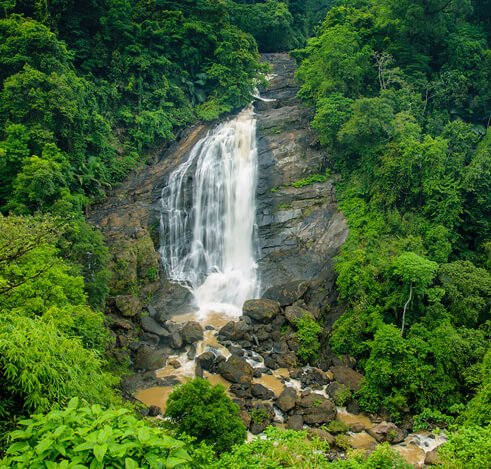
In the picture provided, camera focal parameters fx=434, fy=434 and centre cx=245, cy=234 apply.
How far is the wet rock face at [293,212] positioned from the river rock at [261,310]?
2.20ft

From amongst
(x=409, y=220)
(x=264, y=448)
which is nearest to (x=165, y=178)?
(x=409, y=220)

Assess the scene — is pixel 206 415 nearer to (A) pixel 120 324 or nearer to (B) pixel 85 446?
(B) pixel 85 446

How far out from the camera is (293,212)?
24.9m

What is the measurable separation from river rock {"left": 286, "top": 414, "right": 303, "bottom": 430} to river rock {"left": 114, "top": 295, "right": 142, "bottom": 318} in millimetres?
8749

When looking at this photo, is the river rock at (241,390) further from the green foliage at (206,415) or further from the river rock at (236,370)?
the green foliage at (206,415)

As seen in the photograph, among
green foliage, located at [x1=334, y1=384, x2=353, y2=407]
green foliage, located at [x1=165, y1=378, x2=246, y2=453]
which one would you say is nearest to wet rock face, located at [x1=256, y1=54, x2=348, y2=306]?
green foliage, located at [x1=334, y1=384, x2=353, y2=407]

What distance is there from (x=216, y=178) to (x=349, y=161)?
800 cm

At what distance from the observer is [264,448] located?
6.17m

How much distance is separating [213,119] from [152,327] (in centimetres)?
1667

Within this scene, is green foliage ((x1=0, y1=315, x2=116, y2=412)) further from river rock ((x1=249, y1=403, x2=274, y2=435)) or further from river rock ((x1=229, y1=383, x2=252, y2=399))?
river rock ((x1=229, y1=383, x2=252, y2=399))

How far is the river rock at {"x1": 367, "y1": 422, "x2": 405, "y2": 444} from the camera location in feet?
47.7

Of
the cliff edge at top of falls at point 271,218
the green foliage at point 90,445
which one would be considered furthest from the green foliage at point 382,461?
the cliff edge at top of falls at point 271,218

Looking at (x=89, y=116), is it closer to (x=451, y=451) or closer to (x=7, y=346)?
(x=7, y=346)

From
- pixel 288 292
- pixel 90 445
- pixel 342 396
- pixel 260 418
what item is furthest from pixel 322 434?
pixel 90 445
